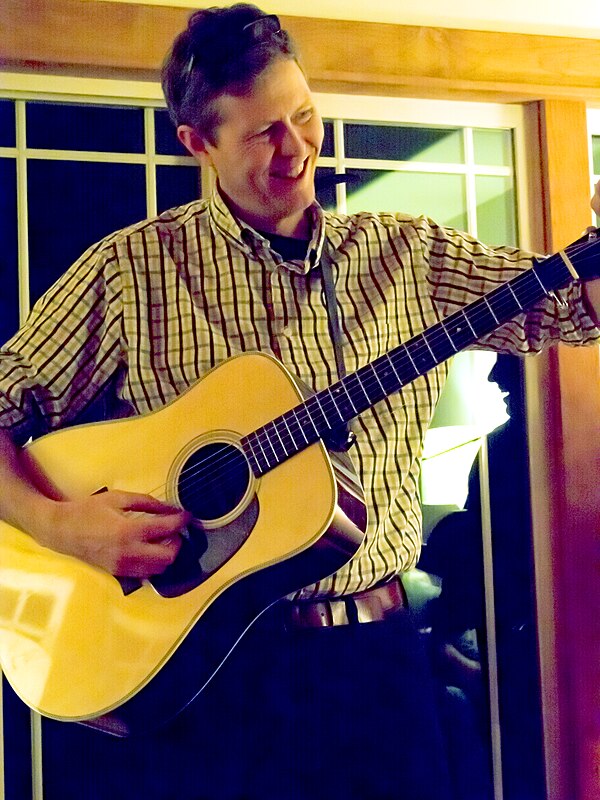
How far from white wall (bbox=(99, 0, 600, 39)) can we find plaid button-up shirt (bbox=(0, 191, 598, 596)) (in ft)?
0.97

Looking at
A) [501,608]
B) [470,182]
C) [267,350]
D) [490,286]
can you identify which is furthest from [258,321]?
[501,608]

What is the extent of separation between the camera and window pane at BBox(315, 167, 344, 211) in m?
1.16

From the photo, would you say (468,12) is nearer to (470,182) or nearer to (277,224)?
(470,182)

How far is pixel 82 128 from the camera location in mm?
1109

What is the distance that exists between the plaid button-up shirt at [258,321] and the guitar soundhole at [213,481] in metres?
0.11

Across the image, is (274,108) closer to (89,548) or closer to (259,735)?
(89,548)

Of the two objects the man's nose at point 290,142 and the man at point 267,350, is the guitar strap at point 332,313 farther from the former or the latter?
the man's nose at point 290,142

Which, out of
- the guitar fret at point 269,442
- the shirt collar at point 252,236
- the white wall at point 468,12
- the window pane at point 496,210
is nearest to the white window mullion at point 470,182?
the window pane at point 496,210

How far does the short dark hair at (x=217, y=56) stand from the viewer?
1.00 metres

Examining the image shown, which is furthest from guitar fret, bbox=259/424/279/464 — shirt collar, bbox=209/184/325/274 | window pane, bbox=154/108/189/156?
window pane, bbox=154/108/189/156

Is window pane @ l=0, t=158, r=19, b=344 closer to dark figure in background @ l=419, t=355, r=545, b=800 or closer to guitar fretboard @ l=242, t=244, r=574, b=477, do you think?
guitar fretboard @ l=242, t=244, r=574, b=477

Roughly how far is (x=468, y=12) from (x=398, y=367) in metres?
0.58

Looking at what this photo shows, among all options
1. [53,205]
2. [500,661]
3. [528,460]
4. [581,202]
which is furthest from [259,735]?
[581,202]

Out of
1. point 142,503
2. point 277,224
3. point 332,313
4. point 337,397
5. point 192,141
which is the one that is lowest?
point 142,503
